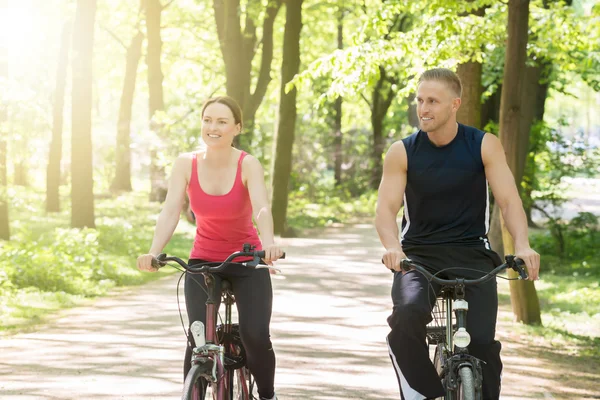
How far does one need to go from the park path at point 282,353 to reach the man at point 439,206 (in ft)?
5.06

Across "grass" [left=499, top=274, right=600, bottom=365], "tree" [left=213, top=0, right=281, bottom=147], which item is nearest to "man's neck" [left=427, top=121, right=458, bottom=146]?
"grass" [left=499, top=274, right=600, bottom=365]

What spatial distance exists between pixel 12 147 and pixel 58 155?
12455mm

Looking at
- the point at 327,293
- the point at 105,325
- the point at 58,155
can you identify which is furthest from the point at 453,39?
the point at 58,155

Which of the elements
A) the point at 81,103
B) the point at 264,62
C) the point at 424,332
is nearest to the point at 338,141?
the point at 264,62

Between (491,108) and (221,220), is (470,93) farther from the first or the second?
(221,220)

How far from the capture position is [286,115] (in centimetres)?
2291

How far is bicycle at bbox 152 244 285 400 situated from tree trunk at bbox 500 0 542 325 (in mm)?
5992

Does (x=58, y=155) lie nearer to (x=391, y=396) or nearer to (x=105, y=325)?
(x=105, y=325)

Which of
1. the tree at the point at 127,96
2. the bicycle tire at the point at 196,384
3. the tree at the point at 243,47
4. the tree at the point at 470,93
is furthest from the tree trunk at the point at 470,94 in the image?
the tree at the point at 127,96

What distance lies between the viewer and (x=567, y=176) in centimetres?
1827

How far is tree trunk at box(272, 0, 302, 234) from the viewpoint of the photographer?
22.5 metres

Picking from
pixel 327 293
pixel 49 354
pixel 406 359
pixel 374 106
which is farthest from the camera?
pixel 374 106

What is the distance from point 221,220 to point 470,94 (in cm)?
975

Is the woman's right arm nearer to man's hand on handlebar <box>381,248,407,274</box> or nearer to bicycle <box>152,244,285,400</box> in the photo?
bicycle <box>152,244,285,400</box>
